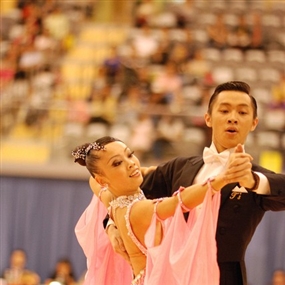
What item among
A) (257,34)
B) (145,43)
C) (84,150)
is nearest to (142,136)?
(145,43)

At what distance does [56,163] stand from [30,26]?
3.45 metres

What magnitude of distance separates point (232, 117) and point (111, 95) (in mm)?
6853

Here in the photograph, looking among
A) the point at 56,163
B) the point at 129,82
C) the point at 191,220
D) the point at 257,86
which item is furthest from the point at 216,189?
the point at 257,86

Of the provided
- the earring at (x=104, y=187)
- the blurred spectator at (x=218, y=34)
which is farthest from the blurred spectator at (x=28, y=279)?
the blurred spectator at (x=218, y=34)

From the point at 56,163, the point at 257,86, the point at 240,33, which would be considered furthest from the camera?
the point at 240,33

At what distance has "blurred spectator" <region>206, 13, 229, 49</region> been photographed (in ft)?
38.3

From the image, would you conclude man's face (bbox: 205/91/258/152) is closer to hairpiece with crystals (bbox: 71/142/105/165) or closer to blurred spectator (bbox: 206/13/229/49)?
hairpiece with crystals (bbox: 71/142/105/165)

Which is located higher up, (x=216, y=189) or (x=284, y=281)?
(x=216, y=189)

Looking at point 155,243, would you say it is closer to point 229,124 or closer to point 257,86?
point 229,124

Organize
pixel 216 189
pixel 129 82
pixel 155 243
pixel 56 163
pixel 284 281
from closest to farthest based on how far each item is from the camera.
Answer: pixel 216 189 < pixel 155 243 < pixel 284 281 < pixel 56 163 < pixel 129 82

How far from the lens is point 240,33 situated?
11.9m

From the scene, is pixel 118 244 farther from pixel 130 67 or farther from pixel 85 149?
pixel 130 67

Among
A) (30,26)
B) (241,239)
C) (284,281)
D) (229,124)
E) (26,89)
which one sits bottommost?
(284,281)

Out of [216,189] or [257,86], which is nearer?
[216,189]
